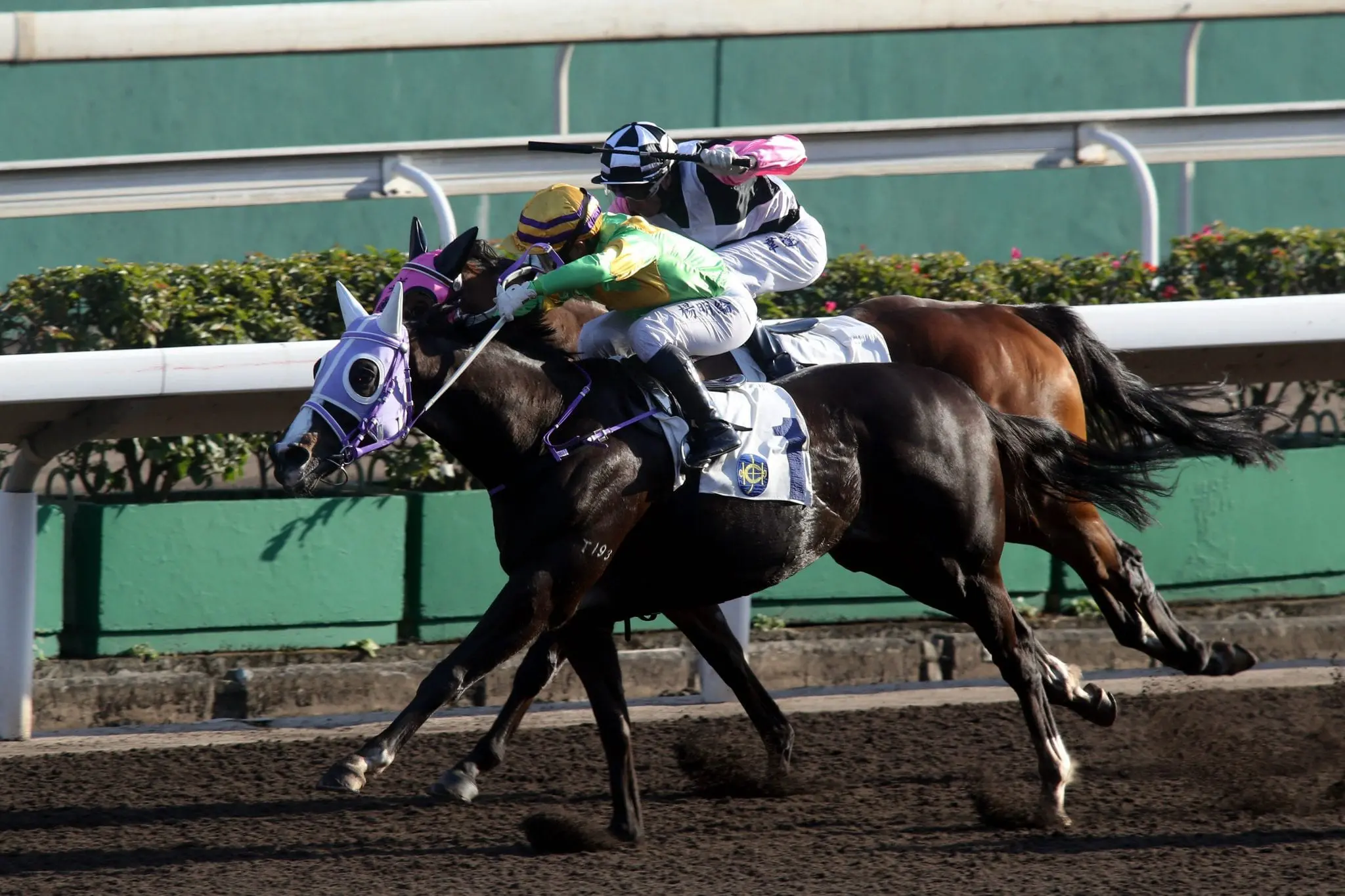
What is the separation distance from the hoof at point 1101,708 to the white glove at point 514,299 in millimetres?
2243

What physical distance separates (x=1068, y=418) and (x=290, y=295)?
3.07 meters

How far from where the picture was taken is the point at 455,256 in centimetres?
493

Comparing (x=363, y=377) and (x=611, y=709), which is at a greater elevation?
(x=363, y=377)

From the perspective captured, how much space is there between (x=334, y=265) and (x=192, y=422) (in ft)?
4.39

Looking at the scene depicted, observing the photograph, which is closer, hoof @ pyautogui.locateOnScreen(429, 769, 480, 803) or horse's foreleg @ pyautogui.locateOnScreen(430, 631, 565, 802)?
hoof @ pyautogui.locateOnScreen(429, 769, 480, 803)

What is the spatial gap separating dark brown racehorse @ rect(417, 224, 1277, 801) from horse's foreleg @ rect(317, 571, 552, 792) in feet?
3.97

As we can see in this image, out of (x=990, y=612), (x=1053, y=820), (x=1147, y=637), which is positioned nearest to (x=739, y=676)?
(x=990, y=612)

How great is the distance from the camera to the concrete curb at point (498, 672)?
21.6ft

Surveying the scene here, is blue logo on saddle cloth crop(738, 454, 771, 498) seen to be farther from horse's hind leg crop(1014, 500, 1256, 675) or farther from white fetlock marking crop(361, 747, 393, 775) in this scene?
horse's hind leg crop(1014, 500, 1256, 675)

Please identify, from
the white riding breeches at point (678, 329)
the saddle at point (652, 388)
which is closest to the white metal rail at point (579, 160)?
the white riding breeches at point (678, 329)

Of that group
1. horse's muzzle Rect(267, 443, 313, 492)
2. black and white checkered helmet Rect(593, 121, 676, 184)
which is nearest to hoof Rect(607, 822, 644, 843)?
horse's muzzle Rect(267, 443, 313, 492)

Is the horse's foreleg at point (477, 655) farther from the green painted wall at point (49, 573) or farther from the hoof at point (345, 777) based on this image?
the green painted wall at point (49, 573)

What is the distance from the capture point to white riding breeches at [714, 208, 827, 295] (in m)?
6.07

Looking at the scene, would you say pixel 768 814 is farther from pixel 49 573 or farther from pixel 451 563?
pixel 49 573
